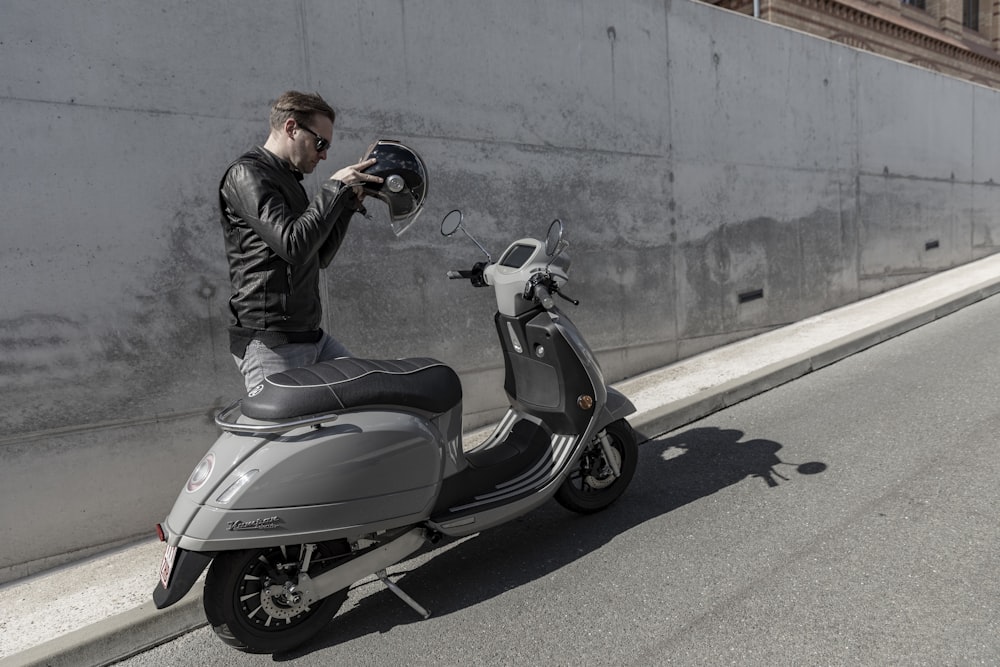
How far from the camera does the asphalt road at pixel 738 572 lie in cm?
234

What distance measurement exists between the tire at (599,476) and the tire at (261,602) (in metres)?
1.21

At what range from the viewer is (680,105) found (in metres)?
6.30

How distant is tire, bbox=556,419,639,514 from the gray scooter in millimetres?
233

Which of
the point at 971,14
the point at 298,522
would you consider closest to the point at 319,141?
the point at 298,522

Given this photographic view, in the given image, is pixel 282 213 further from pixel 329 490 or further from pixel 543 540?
pixel 543 540

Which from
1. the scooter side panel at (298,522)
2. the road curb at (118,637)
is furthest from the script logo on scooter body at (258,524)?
the road curb at (118,637)

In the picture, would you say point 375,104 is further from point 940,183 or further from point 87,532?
point 940,183

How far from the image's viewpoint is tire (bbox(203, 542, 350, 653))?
232 centimetres

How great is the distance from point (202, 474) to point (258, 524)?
273 mm

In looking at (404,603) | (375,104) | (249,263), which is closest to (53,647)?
(404,603)

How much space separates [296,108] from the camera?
2.50 meters

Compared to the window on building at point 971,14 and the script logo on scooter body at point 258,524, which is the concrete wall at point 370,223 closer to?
the script logo on scooter body at point 258,524

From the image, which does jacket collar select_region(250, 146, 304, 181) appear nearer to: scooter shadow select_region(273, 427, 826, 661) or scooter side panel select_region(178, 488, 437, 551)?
scooter side panel select_region(178, 488, 437, 551)

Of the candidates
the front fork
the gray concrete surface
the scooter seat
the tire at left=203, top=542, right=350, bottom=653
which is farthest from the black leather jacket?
the front fork
